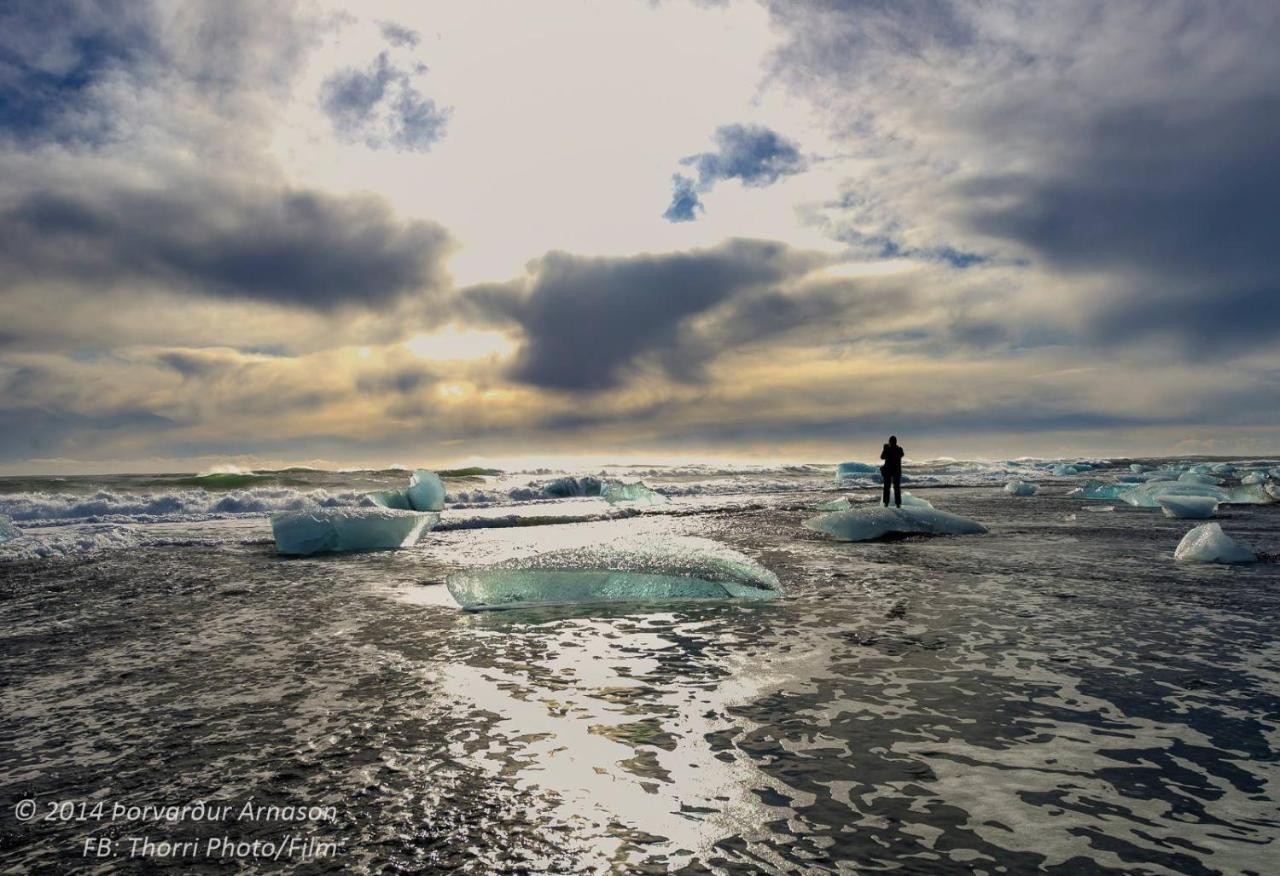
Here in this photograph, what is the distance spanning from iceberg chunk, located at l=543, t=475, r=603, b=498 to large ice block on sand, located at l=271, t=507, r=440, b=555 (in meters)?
18.2

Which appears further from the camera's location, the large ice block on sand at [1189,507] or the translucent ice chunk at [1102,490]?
the translucent ice chunk at [1102,490]

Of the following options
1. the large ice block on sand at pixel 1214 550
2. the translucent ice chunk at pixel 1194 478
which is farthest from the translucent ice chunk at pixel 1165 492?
the large ice block on sand at pixel 1214 550

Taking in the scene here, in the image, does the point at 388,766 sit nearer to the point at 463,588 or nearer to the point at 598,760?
the point at 598,760

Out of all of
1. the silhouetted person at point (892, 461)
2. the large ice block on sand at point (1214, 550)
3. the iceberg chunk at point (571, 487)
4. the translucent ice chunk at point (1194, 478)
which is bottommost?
the iceberg chunk at point (571, 487)

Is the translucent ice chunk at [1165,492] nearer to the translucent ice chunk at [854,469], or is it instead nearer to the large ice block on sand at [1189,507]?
the large ice block on sand at [1189,507]

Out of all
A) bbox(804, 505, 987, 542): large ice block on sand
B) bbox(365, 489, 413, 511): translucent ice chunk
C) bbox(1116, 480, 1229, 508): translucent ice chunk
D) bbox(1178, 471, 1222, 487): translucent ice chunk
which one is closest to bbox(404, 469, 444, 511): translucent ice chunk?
bbox(365, 489, 413, 511): translucent ice chunk

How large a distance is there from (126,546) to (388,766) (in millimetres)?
13571

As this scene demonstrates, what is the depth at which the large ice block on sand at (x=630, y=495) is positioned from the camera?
2675cm

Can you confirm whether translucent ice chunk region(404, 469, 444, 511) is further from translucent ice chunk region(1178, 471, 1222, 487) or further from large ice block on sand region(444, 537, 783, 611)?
translucent ice chunk region(1178, 471, 1222, 487)

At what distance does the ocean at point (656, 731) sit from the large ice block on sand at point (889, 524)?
5219 millimetres

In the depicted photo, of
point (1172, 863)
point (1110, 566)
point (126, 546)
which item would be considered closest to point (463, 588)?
point (1172, 863)

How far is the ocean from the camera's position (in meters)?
2.65

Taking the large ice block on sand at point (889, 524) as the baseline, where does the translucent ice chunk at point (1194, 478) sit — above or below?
above

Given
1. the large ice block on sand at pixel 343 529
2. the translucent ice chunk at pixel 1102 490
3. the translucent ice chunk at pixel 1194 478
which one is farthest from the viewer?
the translucent ice chunk at pixel 1194 478
